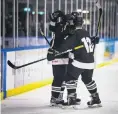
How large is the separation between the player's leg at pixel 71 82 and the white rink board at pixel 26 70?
1513 millimetres

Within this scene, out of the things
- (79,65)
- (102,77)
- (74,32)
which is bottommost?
(102,77)

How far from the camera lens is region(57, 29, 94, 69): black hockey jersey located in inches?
216

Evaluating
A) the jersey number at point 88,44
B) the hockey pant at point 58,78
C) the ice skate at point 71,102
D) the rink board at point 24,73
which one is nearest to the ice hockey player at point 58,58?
the hockey pant at point 58,78

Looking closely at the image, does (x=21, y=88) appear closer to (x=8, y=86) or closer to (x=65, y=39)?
(x=8, y=86)

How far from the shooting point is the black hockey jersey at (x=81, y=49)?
5.50 m

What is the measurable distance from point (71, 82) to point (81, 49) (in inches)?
16.8

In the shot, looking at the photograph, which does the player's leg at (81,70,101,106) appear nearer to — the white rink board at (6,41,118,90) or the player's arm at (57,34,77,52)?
the player's arm at (57,34,77,52)

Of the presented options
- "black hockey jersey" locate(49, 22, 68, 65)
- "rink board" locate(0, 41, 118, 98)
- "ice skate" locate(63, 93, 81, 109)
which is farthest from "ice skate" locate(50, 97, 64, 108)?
"rink board" locate(0, 41, 118, 98)

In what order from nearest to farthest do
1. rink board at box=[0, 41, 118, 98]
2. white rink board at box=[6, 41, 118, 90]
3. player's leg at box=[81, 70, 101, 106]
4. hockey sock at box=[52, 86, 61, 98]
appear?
player's leg at box=[81, 70, 101, 106] < hockey sock at box=[52, 86, 61, 98] < rink board at box=[0, 41, 118, 98] < white rink board at box=[6, 41, 118, 90]

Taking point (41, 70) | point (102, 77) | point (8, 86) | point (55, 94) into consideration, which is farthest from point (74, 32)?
point (102, 77)

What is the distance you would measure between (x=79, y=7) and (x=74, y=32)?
23.3 feet

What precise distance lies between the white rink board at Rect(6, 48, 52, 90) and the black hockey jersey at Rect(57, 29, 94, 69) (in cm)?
156

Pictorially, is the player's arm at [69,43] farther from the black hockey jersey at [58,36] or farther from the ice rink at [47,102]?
the ice rink at [47,102]

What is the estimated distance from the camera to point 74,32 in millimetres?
5520
